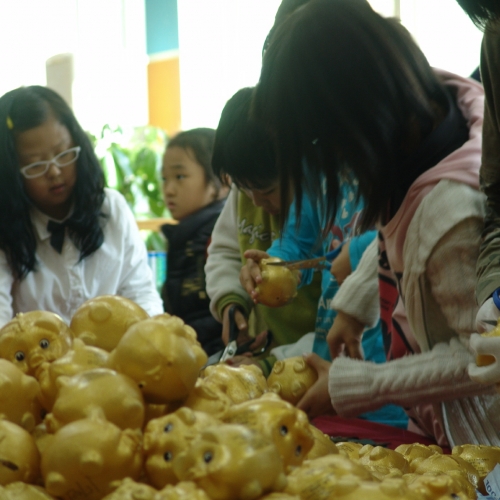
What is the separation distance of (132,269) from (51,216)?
0.98 feet

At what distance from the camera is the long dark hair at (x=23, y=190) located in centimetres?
195

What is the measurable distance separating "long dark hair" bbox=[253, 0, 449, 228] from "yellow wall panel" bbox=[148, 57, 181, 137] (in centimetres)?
441

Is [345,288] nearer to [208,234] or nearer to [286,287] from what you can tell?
[286,287]

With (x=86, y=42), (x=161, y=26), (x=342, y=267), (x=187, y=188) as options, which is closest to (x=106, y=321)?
(x=342, y=267)

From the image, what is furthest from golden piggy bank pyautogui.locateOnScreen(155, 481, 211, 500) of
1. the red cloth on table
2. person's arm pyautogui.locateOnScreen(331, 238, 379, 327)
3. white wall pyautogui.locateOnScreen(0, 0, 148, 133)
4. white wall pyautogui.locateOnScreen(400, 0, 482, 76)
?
white wall pyautogui.locateOnScreen(0, 0, 148, 133)

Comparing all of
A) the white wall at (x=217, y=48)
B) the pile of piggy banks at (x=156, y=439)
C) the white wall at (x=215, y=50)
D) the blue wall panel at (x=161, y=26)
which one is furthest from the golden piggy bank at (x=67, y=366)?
the blue wall panel at (x=161, y=26)

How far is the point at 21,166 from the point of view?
1.98m

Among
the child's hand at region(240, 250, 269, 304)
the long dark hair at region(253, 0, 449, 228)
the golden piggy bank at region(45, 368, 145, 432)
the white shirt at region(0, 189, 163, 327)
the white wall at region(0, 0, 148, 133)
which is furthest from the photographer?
the white wall at region(0, 0, 148, 133)

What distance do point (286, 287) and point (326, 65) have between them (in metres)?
0.56

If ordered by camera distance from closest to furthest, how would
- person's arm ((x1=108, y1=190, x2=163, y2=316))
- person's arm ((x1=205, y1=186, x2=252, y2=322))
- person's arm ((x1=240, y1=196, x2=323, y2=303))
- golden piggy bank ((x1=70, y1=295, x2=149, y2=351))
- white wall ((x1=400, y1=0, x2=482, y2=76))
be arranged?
golden piggy bank ((x1=70, y1=295, x2=149, y2=351)) < person's arm ((x1=240, y1=196, x2=323, y2=303)) < person's arm ((x1=205, y1=186, x2=252, y2=322)) < person's arm ((x1=108, y1=190, x2=163, y2=316)) < white wall ((x1=400, y1=0, x2=482, y2=76))

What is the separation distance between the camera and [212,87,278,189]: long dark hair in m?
1.42

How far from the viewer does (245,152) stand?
56.3 inches

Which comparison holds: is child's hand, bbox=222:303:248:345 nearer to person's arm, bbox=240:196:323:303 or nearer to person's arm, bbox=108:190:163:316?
person's arm, bbox=240:196:323:303

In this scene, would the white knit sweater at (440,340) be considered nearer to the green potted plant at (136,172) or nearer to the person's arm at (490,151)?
the person's arm at (490,151)
